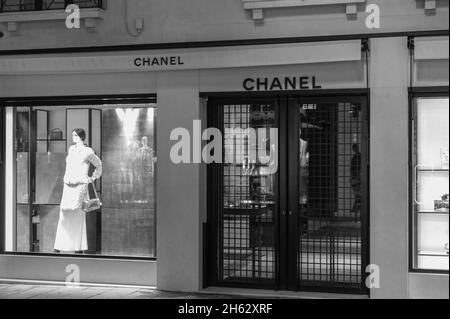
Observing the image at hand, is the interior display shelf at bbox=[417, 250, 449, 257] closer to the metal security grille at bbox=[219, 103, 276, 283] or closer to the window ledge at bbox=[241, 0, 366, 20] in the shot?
the metal security grille at bbox=[219, 103, 276, 283]

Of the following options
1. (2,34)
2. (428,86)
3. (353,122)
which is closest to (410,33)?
(428,86)

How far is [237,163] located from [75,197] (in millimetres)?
2650

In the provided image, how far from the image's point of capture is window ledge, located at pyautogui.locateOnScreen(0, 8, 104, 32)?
10703 millimetres

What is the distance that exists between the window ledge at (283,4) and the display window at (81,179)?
2087 mm

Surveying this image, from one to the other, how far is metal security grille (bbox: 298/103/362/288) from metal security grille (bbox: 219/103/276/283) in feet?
1.57

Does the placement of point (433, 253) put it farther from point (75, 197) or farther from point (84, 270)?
point (75, 197)

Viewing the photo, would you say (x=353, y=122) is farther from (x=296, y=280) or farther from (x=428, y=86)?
(x=296, y=280)

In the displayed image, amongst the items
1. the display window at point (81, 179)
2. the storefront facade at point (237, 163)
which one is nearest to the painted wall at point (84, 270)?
the storefront facade at point (237, 163)

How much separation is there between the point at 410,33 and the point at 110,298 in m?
5.52

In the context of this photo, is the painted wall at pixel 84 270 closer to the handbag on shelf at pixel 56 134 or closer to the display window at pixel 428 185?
the handbag on shelf at pixel 56 134

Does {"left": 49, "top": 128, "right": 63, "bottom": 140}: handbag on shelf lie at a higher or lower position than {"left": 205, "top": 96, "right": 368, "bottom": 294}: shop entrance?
higher

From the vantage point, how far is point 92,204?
11141 millimetres

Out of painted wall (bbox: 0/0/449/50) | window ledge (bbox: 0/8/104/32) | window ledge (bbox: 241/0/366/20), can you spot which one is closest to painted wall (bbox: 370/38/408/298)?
painted wall (bbox: 0/0/449/50)

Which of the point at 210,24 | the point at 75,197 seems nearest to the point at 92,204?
the point at 75,197
